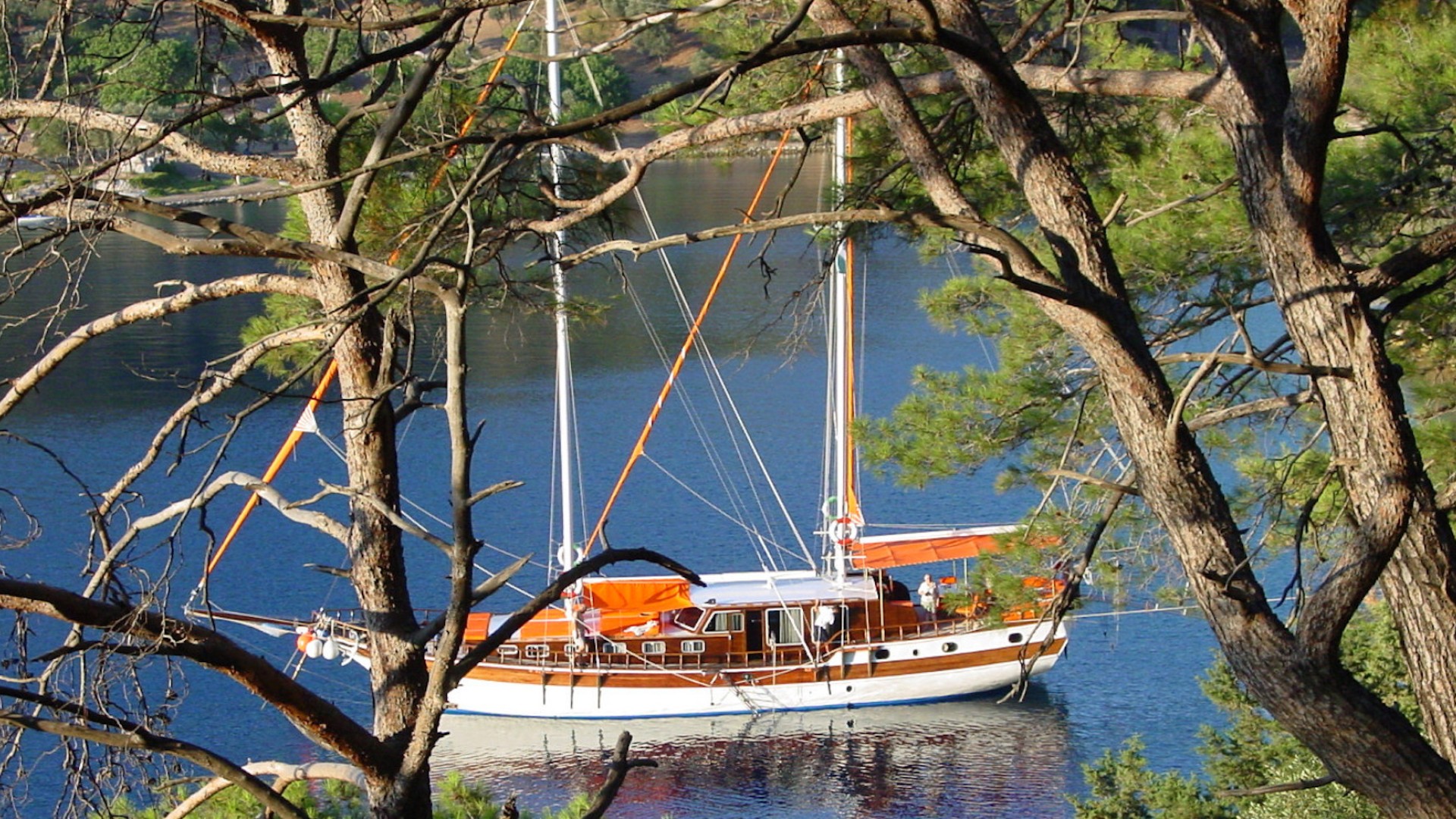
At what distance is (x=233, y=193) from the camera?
3.12 meters

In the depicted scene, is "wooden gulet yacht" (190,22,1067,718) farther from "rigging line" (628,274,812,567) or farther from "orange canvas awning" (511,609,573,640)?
"rigging line" (628,274,812,567)

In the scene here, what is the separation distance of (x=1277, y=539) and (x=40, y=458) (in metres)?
11.9

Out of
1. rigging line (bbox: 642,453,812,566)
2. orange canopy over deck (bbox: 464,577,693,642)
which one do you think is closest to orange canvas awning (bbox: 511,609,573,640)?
orange canopy over deck (bbox: 464,577,693,642)

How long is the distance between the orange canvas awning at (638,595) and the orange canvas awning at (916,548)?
143 cm

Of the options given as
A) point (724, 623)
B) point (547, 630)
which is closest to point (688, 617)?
point (724, 623)

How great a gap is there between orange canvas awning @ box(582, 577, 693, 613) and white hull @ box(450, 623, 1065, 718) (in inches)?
27.0

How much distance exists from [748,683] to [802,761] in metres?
1.02

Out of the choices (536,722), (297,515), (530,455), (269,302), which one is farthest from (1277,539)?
(530,455)

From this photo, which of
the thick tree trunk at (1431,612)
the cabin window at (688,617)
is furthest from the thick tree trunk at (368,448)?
the cabin window at (688,617)

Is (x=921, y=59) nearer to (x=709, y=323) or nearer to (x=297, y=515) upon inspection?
(x=297, y=515)

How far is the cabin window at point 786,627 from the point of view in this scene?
40.2 ft

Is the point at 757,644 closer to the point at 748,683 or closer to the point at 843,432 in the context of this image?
the point at 748,683

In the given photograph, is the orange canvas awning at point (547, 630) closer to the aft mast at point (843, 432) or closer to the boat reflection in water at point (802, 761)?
the boat reflection in water at point (802, 761)

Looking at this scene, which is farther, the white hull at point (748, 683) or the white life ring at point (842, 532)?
the white hull at point (748, 683)
